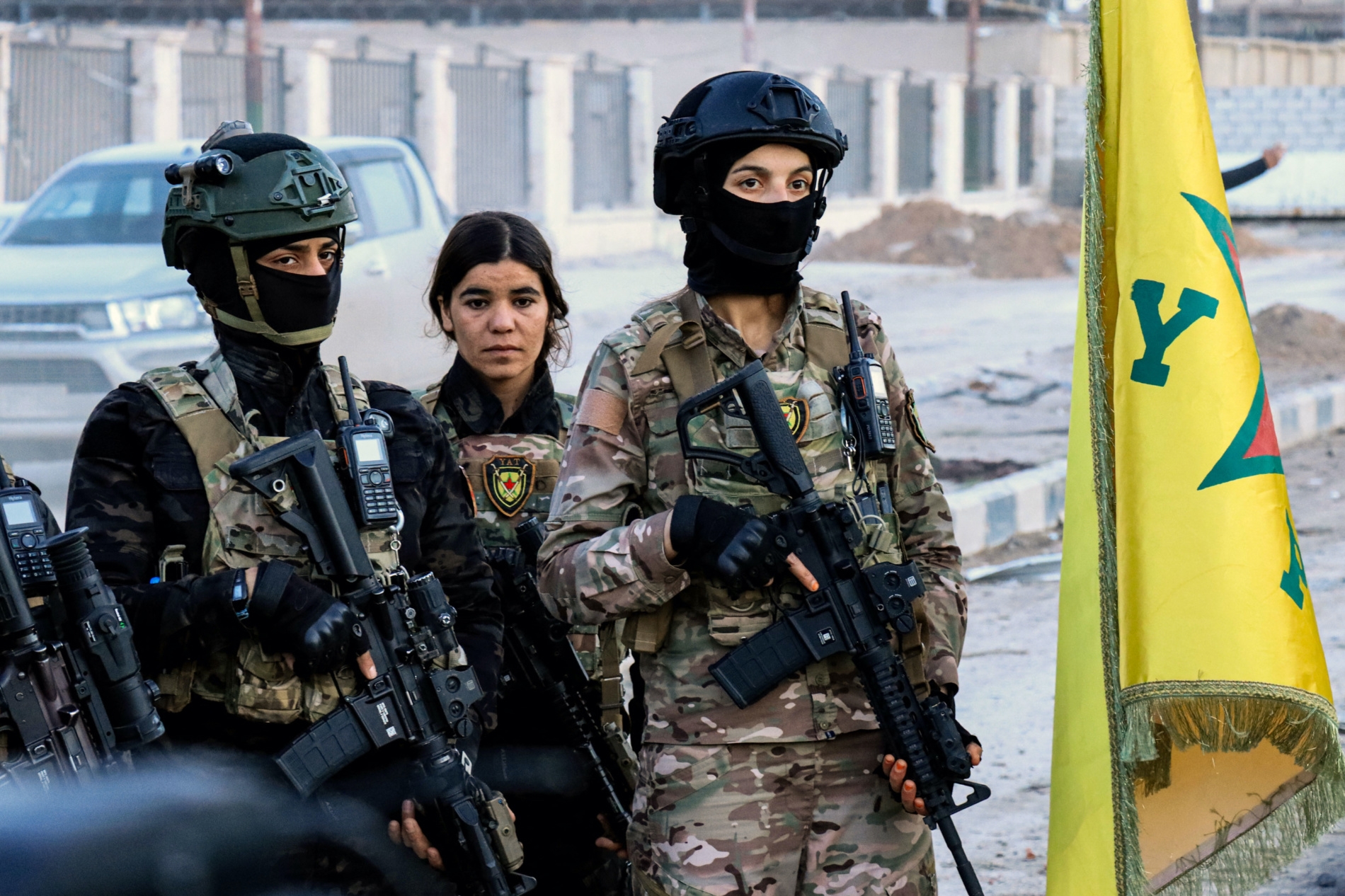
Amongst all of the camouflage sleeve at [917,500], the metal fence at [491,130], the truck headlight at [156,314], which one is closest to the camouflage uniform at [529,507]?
the camouflage sleeve at [917,500]

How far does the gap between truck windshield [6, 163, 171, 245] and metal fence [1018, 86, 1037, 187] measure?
100 ft

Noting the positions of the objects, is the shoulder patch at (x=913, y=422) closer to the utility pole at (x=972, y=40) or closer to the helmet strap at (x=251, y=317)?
the helmet strap at (x=251, y=317)

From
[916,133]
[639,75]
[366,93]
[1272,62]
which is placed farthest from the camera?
[1272,62]

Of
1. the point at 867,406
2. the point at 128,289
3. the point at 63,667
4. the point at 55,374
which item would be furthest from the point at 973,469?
the point at 63,667

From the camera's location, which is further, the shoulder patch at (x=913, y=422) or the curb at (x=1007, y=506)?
the curb at (x=1007, y=506)

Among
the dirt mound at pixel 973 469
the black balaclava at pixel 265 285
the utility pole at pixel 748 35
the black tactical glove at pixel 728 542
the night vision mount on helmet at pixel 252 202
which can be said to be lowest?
Answer: the dirt mound at pixel 973 469

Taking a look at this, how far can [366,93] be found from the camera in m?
23.3

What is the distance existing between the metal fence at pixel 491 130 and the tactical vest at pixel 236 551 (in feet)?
76.6

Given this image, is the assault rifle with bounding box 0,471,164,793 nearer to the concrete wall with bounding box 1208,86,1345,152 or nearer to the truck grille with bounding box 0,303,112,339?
the truck grille with bounding box 0,303,112,339

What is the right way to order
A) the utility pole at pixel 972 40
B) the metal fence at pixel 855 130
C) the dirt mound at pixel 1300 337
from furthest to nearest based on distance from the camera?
the utility pole at pixel 972 40, the metal fence at pixel 855 130, the dirt mound at pixel 1300 337

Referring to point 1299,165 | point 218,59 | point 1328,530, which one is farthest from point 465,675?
point 218,59

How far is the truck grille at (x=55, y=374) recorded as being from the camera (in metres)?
7.45

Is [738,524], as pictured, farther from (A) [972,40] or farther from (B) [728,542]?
(A) [972,40]

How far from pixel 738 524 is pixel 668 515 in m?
0.11
